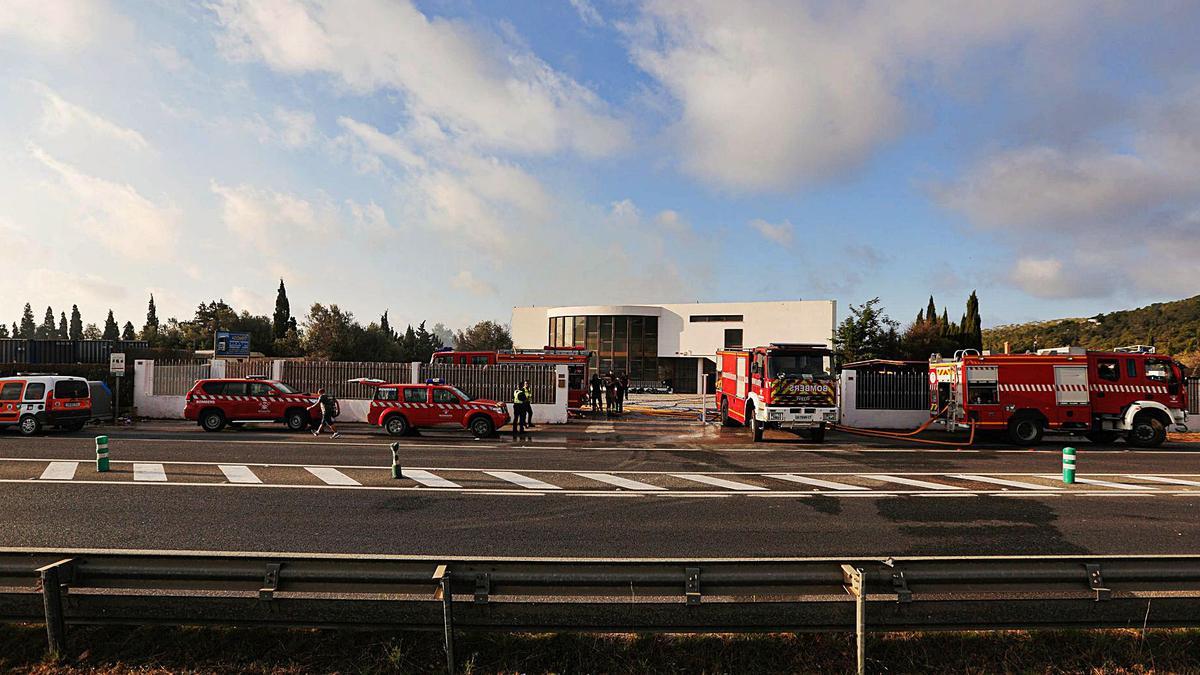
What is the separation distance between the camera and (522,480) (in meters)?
13.4

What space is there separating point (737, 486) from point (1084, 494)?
6383 mm

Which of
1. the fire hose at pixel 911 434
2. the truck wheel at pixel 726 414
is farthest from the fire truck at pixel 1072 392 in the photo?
the truck wheel at pixel 726 414

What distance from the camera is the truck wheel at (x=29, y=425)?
65.6 feet

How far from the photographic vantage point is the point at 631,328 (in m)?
72.6

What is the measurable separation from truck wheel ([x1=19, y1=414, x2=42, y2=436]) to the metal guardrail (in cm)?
1956

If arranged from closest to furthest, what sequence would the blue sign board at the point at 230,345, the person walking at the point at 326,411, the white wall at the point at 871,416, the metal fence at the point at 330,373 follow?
the person walking at the point at 326,411, the white wall at the point at 871,416, the metal fence at the point at 330,373, the blue sign board at the point at 230,345

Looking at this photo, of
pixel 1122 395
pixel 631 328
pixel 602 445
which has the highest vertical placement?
pixel 631 328

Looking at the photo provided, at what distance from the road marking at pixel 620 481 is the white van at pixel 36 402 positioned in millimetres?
17183

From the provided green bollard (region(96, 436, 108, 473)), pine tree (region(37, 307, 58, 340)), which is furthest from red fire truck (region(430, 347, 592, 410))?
pine tree (region(37, 307, 58, 340))

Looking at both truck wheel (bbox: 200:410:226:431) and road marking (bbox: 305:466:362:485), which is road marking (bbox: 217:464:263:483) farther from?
truck wheel (bbox: 200:410:226:431)

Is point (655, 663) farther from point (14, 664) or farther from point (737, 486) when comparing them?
point (737, 486)

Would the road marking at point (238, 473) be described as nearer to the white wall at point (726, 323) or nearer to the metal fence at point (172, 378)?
the metal fence at point (172, 378)

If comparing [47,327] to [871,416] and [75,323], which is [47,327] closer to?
[75,323]

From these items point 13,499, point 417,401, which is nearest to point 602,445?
point 417,401
